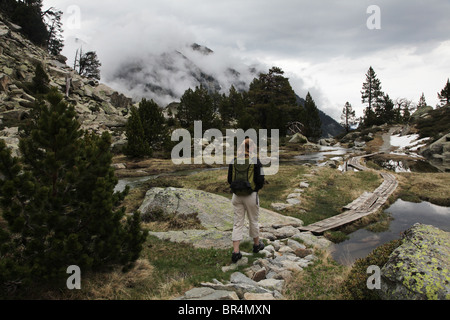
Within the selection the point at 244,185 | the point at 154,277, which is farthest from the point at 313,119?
the point at 154,277

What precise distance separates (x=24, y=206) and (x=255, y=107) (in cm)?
7142

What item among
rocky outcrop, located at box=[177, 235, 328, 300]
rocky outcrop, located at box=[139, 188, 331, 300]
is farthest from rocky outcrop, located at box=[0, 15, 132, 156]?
rocky outcrop, located at box=[177, 235, 328, 300]

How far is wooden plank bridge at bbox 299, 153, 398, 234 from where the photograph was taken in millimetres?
11969

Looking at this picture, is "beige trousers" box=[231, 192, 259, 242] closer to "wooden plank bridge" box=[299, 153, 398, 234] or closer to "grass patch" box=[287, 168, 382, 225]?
"wooden plank bridge" box=[299, 153, 398, 234]

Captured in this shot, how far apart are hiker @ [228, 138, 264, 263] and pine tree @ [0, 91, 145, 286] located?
9.19ft

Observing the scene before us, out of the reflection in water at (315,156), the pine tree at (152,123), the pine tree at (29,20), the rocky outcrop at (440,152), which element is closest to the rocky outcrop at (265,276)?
the reflection in water at (315,156)

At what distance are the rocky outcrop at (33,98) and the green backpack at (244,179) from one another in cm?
3615

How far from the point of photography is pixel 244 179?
696 cm

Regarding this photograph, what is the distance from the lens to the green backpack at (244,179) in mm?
6886

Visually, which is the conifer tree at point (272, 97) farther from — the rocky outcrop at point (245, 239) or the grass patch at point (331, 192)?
the rocky outcrop at point (245, 239)

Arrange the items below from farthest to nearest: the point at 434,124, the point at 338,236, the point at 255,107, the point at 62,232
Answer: the point at 255,107, the point at 434,124, the point at 338,236, the point at 62,232
